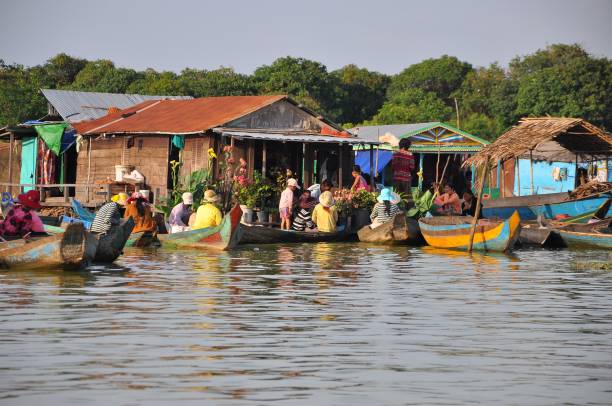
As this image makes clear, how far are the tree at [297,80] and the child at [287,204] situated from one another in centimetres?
3106

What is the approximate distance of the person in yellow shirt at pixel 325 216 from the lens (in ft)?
71.3

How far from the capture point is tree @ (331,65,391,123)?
194ft

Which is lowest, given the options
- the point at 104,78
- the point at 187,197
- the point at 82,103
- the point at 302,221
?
the point at 302,221

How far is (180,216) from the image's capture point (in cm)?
2053

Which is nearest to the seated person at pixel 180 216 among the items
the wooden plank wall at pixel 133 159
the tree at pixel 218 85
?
the wooden plank wall at pixel 133 159

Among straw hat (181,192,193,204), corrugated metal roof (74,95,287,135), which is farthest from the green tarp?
straw hat (181,192,193,204)

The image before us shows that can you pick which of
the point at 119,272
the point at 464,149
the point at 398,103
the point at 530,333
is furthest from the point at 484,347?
the point at 398,103

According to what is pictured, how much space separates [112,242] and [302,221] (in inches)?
262

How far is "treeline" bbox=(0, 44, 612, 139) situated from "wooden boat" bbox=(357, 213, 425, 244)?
23.2 meters

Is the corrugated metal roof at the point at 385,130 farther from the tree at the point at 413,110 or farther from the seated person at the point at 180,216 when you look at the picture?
the seated person at the point at 180,216

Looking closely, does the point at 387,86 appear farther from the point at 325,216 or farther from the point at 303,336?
the point at 303,336

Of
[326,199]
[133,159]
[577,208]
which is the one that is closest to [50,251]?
[326,199]

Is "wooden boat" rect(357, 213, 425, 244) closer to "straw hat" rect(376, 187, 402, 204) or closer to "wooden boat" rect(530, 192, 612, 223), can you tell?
"straw hat" rect(376, 187, 402, 204)

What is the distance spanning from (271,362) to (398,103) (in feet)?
158
